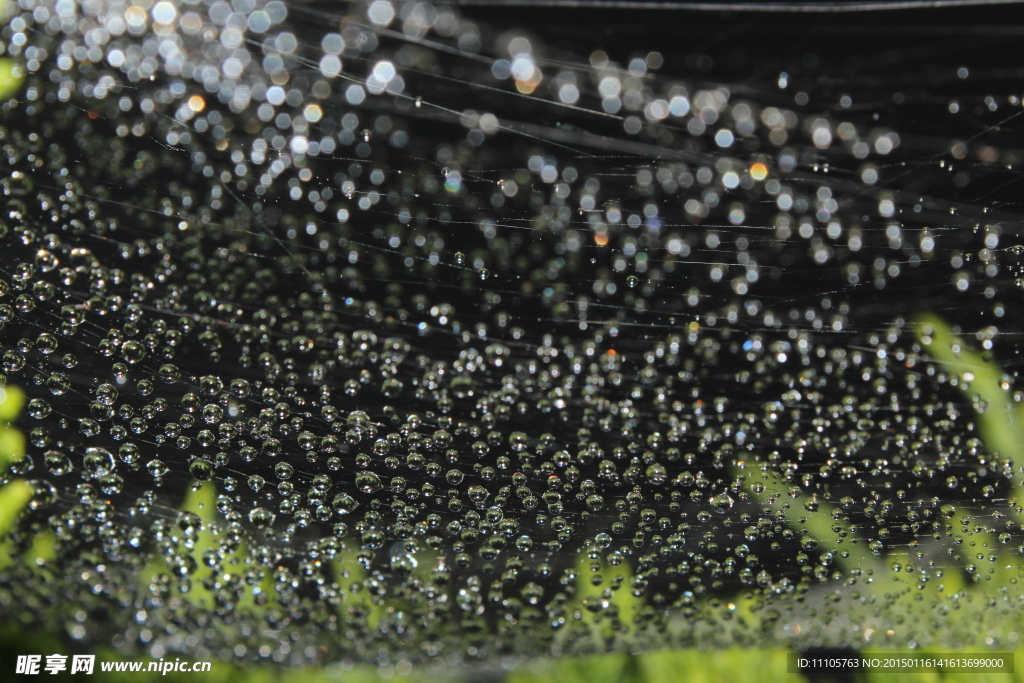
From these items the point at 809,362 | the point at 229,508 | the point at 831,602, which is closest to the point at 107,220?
the point at 229,508

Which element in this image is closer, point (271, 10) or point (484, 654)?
point (271, 10)

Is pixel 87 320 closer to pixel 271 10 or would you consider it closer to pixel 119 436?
pixel 119 436

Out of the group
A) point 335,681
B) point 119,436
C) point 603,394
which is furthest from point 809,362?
point 335,681

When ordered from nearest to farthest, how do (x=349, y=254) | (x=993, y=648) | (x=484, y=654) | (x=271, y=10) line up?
1. (x=349, y=254)
2. (x=271, y=10)
3. (x=484, y=654)
4. (x=993, y=648)

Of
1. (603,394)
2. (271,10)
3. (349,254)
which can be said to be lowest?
(603,394)

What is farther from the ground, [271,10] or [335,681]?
[271,10]

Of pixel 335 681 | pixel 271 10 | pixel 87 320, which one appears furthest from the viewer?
pixel 335 681
